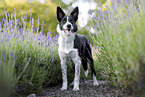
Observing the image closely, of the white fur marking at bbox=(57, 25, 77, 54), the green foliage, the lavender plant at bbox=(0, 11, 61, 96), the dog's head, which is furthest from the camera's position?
the green foliage

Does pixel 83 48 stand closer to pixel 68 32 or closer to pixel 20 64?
pixel 68 32

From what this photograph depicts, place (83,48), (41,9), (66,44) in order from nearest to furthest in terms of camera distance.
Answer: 1. (66,44)
2. (83,48)
3. (41,9)

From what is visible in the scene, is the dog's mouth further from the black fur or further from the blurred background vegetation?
the blurred background vegetation

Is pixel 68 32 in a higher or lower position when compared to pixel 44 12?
lower

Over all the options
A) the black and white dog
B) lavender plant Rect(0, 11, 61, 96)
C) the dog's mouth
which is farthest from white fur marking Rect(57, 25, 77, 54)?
lavender plant Rect(0, 11, 61, 96)

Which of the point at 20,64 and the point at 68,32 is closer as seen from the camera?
the point at 20,64

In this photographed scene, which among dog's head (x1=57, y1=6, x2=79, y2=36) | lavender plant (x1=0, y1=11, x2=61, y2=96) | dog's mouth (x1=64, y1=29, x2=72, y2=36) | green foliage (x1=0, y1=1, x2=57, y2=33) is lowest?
lavender plant (x1=0, y1=11, x2=61, y2=96)

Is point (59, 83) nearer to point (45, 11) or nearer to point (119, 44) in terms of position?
point (119, 44)

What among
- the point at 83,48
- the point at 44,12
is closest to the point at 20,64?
the point at 83,48

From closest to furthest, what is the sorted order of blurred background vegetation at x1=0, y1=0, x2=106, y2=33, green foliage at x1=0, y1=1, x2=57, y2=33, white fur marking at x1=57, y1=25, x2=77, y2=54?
white fur marking at x1=57, y1=25, x2=77, y2=54
blurred background vegetation at x1=0, y1=0, x2=106, y2=33
green foliage at x1=0, y1=1, x2=57, y2=33

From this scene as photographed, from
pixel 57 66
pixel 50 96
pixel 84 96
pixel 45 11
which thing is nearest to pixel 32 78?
pixel 50 96

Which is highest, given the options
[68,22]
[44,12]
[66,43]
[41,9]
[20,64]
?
[41,9]

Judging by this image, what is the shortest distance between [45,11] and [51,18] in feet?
2.35

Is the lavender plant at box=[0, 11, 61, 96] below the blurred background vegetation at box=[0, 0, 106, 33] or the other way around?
below
